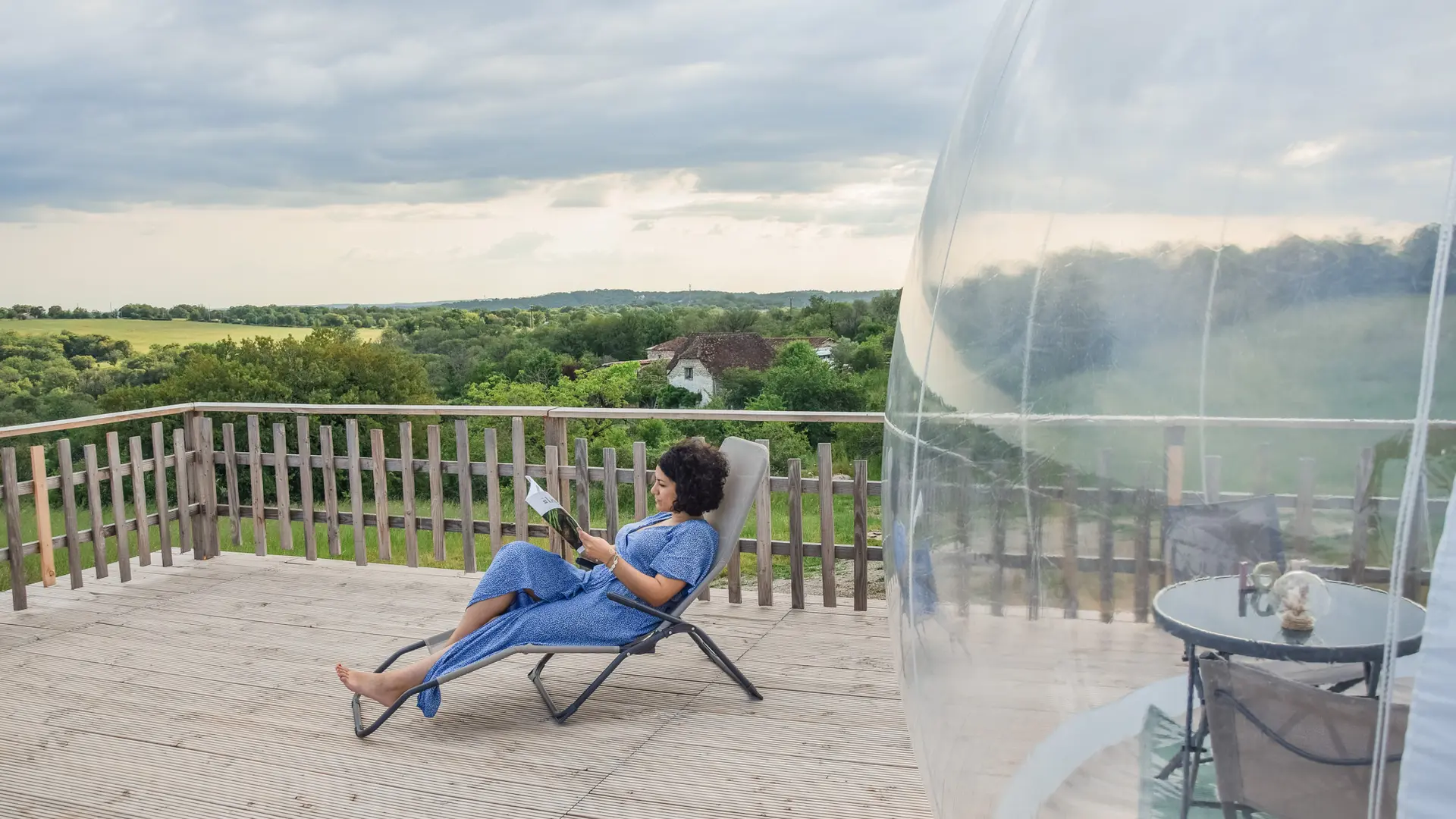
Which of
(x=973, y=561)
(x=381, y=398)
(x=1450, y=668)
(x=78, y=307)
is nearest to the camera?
(x=1450, y=668)

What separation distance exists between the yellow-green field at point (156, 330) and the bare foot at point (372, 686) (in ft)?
53.6

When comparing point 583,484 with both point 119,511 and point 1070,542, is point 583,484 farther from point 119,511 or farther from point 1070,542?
point 1070,542

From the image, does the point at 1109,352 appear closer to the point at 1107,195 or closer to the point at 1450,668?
the point at 1107,195

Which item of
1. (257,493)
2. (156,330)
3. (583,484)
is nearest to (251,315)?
(156,330)

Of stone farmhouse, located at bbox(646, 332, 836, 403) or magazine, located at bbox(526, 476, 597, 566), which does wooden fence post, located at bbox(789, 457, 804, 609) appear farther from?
stone farmhouse, located at bbox(646, 332, 836, 403)

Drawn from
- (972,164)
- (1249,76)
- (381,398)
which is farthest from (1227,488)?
(381,398)

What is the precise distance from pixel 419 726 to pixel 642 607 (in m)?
0.83

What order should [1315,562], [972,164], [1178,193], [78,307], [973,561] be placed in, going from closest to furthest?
[1315,562] → [1178,193] → [973,561] → [972,164] → [78,307]

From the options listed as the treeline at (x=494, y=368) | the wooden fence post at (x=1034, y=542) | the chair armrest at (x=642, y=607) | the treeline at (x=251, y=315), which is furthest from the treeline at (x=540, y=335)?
the wooden fence post at (x=1034, y=542)

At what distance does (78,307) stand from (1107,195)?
739 inches

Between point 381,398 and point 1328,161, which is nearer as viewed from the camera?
point 1328,161

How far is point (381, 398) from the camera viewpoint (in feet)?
61.2

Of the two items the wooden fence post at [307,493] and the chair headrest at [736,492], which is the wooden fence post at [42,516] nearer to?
the wooden fence post at [307,493]

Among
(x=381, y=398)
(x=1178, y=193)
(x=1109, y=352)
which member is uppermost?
(x=1178, y=193)
